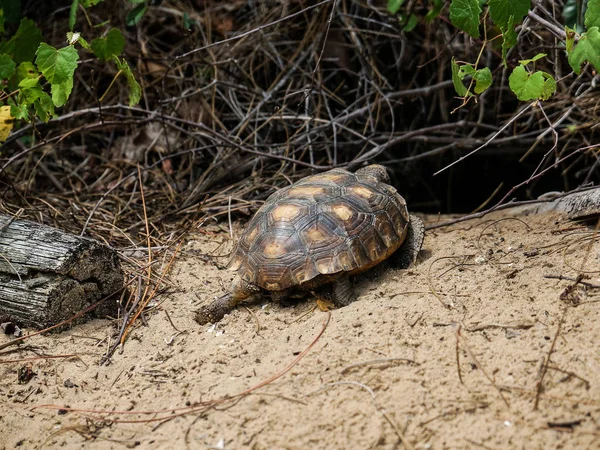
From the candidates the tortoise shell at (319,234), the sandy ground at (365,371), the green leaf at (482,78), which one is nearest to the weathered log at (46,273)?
the sandy ground at (365,371)

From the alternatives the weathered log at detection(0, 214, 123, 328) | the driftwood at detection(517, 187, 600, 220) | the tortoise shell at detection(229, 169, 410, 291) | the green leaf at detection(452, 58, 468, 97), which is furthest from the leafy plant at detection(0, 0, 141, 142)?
the driftwood at detection(517, 187, 600, 220)

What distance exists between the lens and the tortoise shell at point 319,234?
3.34 metres

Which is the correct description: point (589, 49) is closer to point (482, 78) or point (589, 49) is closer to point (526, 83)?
point (526, 83)

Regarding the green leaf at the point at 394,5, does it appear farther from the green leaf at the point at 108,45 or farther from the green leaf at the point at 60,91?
the green leaf at the point at 60,91

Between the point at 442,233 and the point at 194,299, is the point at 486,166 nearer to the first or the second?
the point at 442,233

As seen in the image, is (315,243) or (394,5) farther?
(394,5)

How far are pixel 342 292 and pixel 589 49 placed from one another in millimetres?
1714

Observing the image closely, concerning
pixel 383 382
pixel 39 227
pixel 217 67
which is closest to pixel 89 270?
pixel 39 227

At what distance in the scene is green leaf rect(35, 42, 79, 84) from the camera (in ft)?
10.4

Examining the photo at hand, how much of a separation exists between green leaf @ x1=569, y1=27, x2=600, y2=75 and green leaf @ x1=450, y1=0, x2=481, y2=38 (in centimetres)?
51

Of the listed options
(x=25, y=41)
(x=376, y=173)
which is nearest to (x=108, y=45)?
(x=25, y=41)

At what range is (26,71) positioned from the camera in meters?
3.60

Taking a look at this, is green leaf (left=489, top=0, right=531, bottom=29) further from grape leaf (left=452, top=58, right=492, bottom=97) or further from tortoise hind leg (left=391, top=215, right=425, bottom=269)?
tortoise hind leg (left=391, top=215, right=425, bottom=269)

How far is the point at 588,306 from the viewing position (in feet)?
9.06
